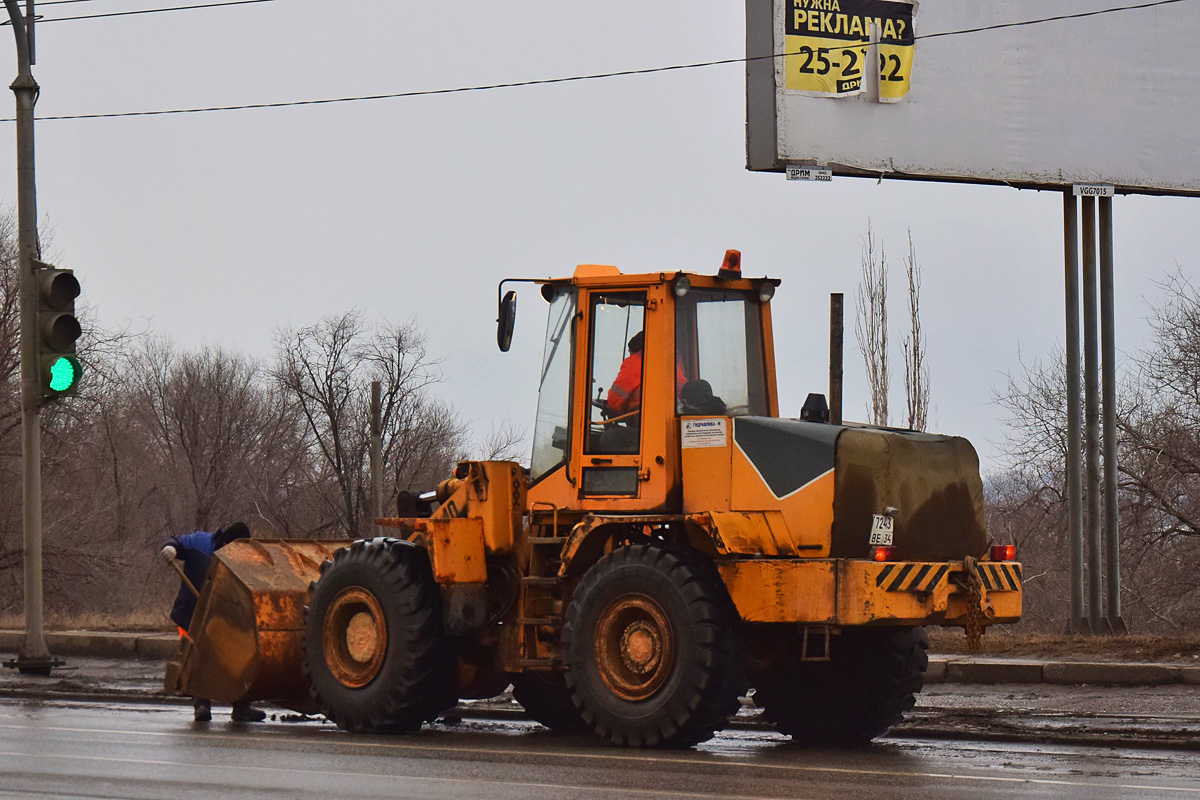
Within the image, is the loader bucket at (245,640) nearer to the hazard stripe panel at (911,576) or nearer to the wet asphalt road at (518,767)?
the wet asphalt road at (518,767)

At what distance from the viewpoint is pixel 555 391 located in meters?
11.4

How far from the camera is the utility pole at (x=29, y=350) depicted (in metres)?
16.4

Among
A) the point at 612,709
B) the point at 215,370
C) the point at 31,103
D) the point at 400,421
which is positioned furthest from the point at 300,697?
the point at 215,370

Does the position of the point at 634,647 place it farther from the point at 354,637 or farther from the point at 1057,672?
the point at 1057,672

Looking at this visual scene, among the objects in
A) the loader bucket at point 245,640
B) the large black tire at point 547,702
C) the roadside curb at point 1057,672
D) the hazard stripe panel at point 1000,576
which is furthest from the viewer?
the roadside curb at point 1057,672

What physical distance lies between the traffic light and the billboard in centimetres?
796

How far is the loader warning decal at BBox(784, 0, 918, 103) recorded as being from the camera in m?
19.4

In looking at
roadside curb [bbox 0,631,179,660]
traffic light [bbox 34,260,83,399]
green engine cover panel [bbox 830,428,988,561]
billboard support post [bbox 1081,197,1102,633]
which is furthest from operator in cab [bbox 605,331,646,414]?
billboard support post [bbox 1081,197,1102,633]

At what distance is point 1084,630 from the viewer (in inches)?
723

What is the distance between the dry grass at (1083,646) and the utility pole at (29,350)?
8.95 metres

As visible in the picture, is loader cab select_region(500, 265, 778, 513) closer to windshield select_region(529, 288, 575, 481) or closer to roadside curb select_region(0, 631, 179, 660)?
windshield select_region(529, 288, 575, 481)

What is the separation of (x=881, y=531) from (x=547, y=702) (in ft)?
10.6

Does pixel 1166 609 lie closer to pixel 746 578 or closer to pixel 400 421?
Result: pixel 746 578

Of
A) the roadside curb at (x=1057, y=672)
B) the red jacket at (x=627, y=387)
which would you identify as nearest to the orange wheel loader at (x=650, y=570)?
the red jacket at (x=627, y=387)
